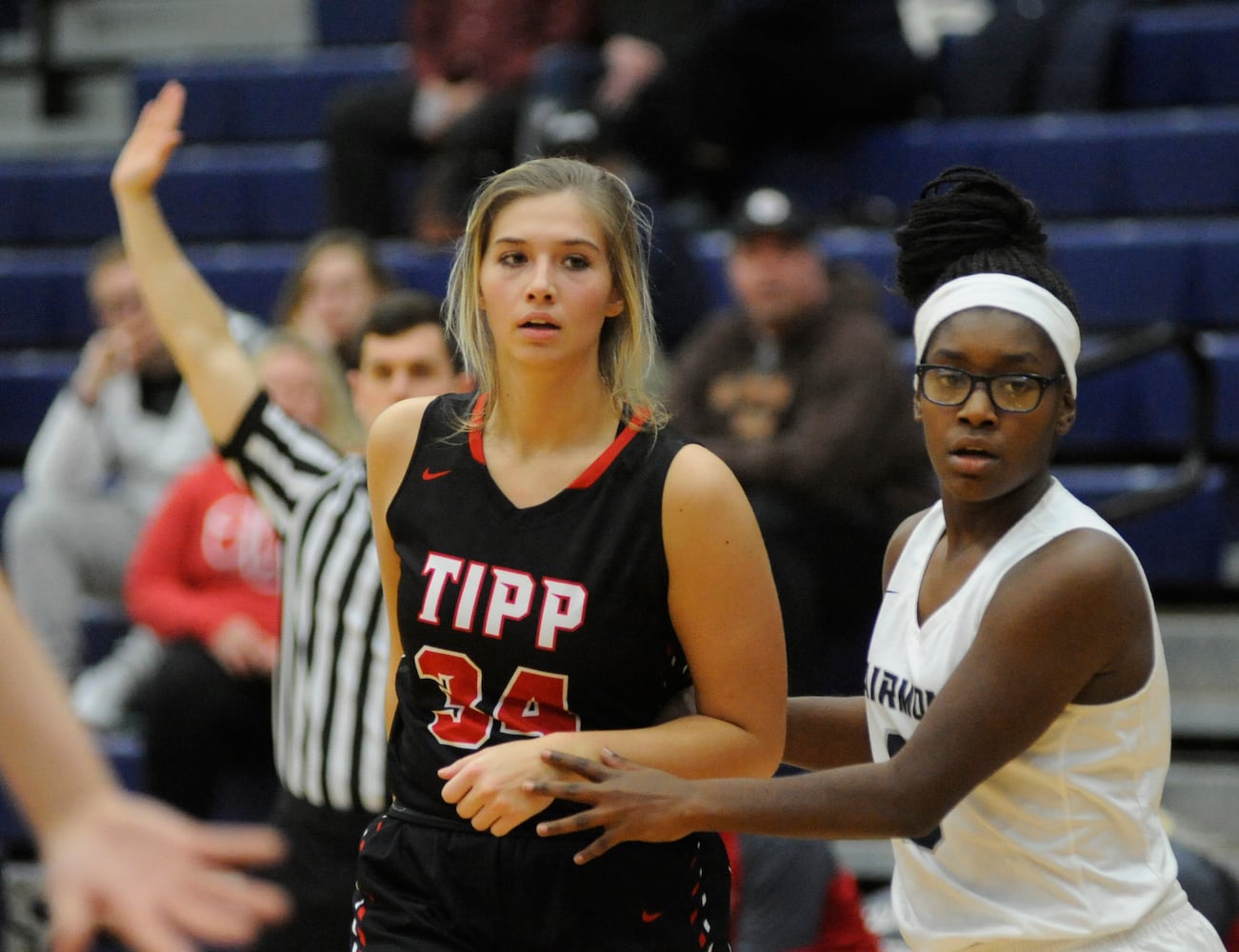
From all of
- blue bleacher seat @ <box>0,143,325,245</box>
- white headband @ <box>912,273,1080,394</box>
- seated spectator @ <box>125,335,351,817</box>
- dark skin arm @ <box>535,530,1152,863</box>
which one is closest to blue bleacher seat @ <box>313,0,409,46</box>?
blue bleacher seat @ <box>0,143,325,245</box>

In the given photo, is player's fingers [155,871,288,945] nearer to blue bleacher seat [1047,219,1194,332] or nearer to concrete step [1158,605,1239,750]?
concrete step [1158,605,1239,750]

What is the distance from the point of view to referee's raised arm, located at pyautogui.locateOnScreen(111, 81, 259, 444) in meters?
3.49

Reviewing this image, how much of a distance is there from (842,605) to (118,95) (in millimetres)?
5634

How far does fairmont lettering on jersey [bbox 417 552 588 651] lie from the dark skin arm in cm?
27

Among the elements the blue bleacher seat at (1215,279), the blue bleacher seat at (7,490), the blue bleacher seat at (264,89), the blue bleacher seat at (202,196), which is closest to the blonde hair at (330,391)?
the blue bleacher seat at (7,490)

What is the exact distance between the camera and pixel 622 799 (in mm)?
2211

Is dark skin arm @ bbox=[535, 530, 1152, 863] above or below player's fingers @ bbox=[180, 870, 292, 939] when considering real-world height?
below

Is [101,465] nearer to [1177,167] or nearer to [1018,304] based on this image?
[1177,167]

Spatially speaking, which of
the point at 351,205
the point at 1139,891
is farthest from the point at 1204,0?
the point at 1139,891

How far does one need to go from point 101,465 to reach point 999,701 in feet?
14.8

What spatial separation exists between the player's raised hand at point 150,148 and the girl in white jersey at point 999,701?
5.30ft

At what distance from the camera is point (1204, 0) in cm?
734

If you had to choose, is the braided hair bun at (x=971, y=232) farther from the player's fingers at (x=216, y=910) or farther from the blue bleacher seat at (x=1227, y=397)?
the blue bleacher seat at (x=1227, y=397)

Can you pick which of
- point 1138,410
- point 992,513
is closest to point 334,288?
point 1138,410
